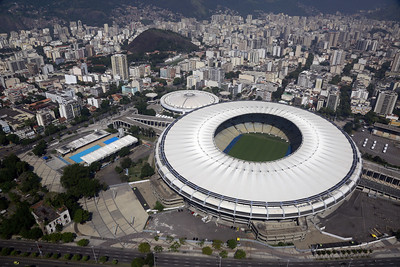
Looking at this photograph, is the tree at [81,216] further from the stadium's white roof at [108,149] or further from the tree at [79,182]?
the stadium's white roof at [108,149]

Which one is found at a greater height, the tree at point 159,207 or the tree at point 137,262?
the tree at point 159,207

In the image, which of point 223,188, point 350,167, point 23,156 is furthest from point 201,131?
point 23,156

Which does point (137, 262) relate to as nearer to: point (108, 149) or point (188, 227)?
point (188, 227)

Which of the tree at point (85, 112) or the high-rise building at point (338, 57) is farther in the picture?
the high-rise building at point (338, 57)

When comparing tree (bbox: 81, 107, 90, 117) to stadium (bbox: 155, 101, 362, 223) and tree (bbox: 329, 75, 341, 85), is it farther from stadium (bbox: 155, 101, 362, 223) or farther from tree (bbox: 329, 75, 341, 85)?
tree (bbox: 329, 75, 341, 85)

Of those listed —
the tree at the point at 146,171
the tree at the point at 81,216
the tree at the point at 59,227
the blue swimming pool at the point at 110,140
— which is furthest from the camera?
the blue swimming pool at the point at 110,140

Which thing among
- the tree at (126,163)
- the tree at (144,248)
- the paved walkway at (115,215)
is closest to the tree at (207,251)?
the tree at (144,248)

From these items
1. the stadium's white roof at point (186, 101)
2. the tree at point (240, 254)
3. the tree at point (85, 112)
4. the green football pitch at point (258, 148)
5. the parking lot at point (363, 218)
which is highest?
the stadium's white roof at point (186, 101)
